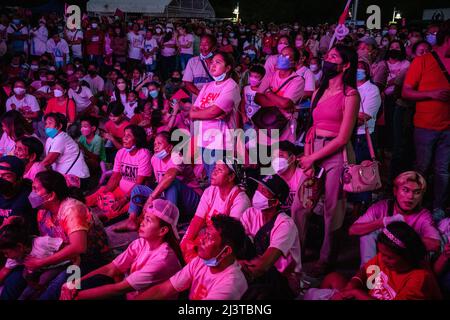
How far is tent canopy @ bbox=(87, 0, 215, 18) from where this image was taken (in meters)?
25.5

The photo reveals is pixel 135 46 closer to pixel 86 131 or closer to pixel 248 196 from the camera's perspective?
pixel 86 131

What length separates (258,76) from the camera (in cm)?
675

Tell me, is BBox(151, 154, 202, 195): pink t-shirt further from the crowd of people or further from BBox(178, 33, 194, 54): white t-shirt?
BBox(178, 33, 194, 54): white t-shirt

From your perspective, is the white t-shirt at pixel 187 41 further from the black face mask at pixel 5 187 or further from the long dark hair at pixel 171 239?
the long dark hair at pixel 171 239

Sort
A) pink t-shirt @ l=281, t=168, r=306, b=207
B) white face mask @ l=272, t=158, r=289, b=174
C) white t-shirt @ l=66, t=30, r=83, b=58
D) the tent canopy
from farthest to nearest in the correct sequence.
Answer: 1. the tent canopy
2. white t-shirt @ l=66, t=30, r=83, b=58
3. white face mask @ l=272, t=158, r=289, b=174
4. pink t-shirt @ l=281, t=168, r=306, b=207

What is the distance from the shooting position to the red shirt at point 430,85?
4.55 metres

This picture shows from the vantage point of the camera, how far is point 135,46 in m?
15.1

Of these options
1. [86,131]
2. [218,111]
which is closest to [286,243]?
[218,111]

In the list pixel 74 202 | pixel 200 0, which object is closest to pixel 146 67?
pixel 74 202

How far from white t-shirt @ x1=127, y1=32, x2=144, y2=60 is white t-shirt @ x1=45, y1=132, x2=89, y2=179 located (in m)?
9.38

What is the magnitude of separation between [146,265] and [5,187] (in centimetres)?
153

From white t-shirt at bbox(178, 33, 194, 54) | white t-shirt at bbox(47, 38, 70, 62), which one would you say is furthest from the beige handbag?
white t-shirt at bbox(178, 33, 194, 54)

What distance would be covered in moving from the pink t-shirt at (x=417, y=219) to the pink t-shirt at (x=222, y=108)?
5.07ft

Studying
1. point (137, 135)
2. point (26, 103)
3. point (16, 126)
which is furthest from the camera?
point (26, 103)
